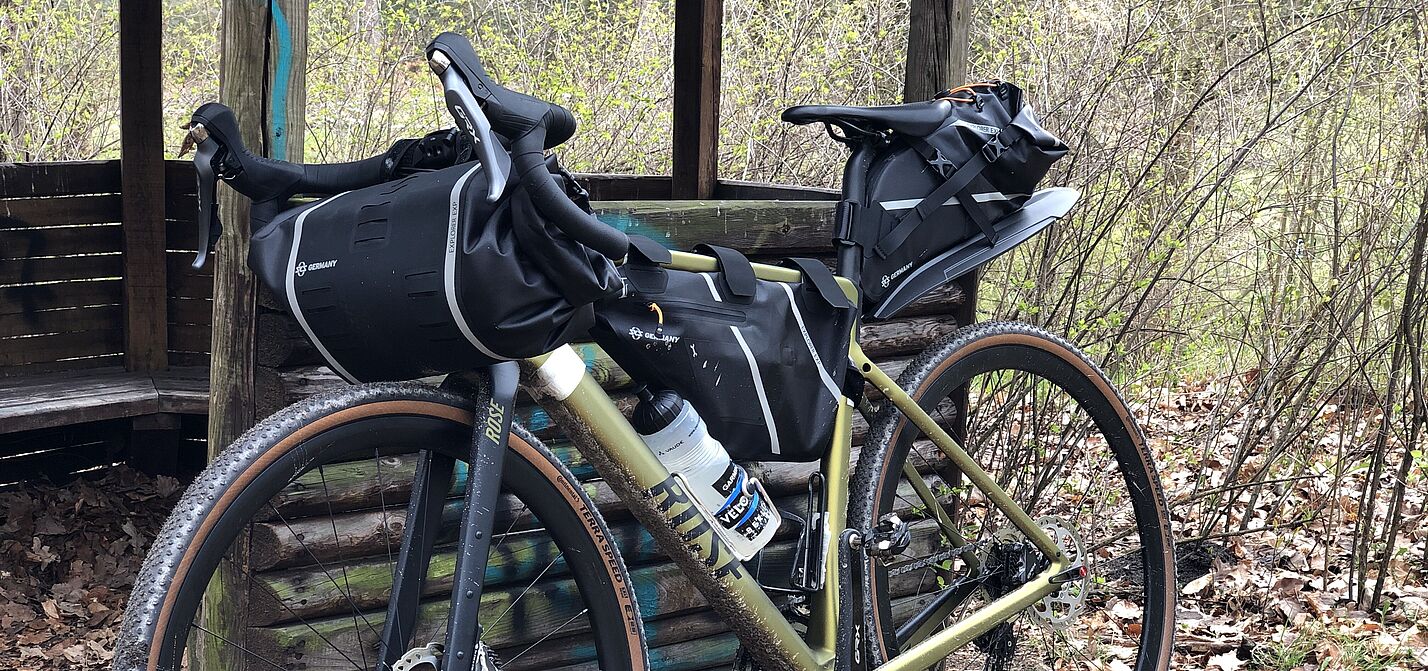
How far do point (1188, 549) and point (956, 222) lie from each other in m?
1.80

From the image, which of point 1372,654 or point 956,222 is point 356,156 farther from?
point 1372,654

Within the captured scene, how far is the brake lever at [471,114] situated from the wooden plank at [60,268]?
339cm

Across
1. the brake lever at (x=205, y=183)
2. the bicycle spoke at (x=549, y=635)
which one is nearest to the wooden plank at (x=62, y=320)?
the bicycle spoke at (x=549, y=635)

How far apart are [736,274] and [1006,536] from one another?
0.99 metres

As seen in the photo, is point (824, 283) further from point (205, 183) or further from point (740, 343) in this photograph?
point (205, 183)

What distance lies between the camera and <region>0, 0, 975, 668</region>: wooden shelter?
9.84 ft

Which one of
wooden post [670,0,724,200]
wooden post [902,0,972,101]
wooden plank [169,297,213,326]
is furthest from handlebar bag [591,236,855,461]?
wooden plank [169,297,213,326]

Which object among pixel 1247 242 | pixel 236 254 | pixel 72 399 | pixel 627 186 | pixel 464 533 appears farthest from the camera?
pixel 1247 242

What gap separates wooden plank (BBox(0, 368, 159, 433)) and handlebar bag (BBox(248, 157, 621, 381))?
2.36m

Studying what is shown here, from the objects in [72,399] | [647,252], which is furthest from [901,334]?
[72,399]

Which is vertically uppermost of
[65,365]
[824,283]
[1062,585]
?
[824,283]

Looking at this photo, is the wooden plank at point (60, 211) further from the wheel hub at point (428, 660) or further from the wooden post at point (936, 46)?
the wheel hub at point (428, 660)

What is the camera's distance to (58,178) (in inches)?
166

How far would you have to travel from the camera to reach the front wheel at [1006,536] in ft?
8.23
